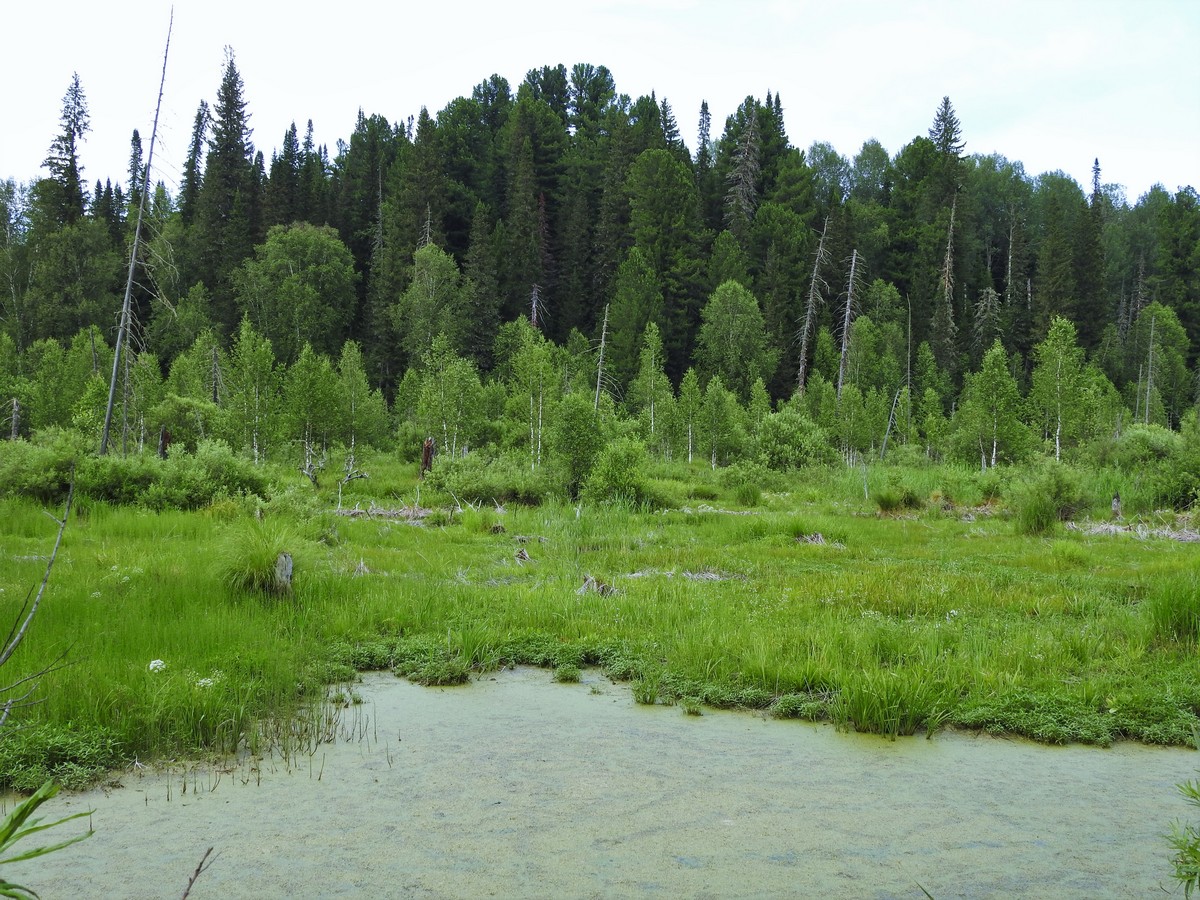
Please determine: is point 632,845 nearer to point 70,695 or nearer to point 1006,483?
point 70,695

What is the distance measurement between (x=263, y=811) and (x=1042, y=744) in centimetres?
526

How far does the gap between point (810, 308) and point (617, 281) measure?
550 inches

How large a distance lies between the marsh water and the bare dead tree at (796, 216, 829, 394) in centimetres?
5231

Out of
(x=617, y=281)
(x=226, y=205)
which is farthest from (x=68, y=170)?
(x=617, y=281)

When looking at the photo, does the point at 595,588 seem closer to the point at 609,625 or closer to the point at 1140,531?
the point at 609,625

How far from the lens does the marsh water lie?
420cm

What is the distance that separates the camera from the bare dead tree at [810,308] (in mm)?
59719

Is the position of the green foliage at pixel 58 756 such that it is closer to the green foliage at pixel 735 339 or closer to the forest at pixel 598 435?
the forest at pixel 598 435

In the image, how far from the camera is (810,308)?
199 ft

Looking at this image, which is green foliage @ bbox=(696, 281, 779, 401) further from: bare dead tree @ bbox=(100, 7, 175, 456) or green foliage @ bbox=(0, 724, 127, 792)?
green foliage @ bbox=(0, 724, 127, 792)

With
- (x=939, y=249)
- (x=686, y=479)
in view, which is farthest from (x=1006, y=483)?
(x=939, y=249)

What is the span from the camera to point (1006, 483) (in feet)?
82.1

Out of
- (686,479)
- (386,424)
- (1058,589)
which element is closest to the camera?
(1058,589)

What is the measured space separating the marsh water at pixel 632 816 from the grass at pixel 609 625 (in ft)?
1.76
